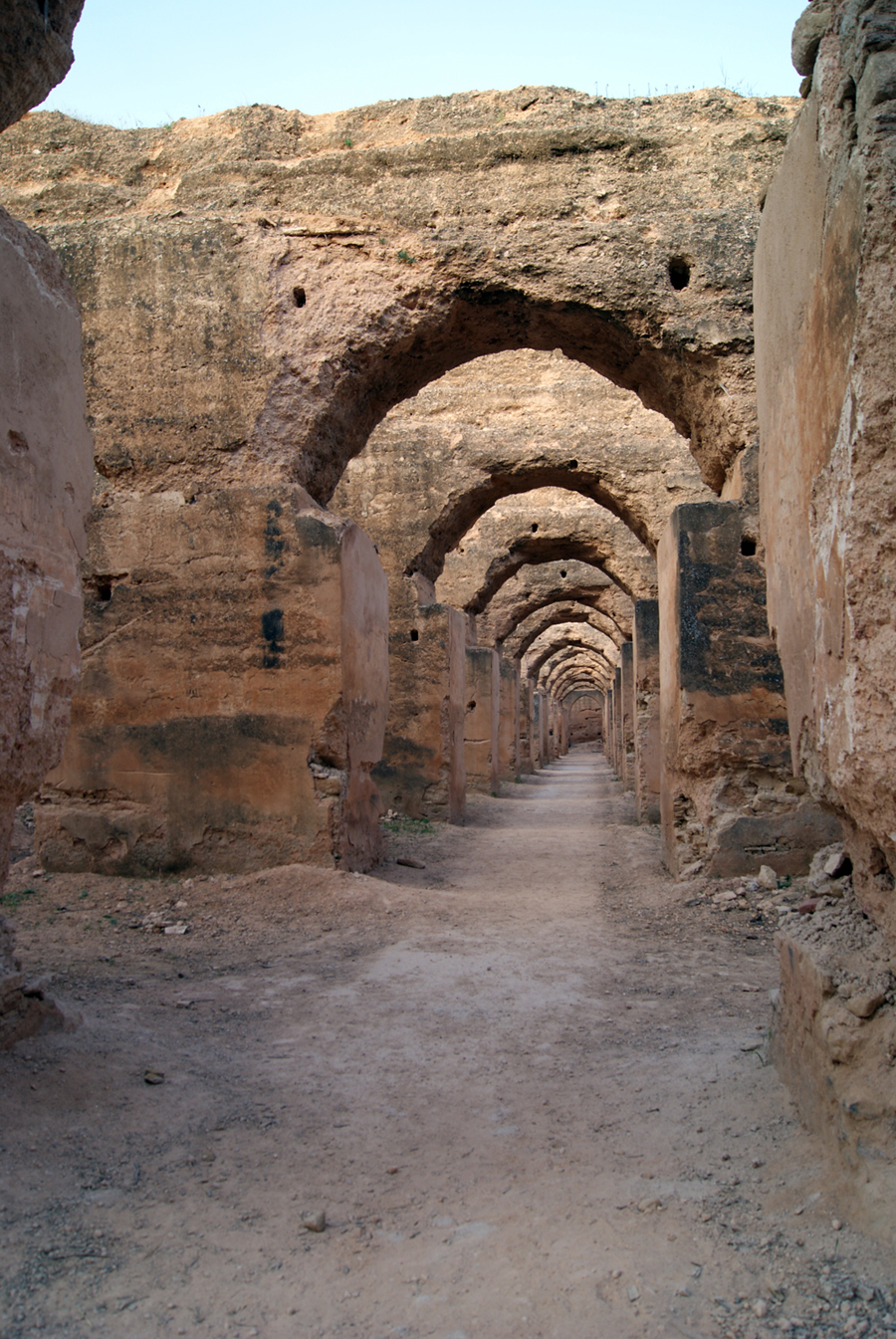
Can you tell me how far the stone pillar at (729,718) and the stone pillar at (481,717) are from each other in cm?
650

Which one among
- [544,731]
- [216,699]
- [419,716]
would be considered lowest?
[544,731]

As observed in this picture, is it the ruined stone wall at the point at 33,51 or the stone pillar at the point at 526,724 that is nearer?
the ruined stone wall at the point at 33,51

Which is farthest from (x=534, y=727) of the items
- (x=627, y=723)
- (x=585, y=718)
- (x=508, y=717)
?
(x=585, y=718)

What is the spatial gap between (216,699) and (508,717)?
449 inches

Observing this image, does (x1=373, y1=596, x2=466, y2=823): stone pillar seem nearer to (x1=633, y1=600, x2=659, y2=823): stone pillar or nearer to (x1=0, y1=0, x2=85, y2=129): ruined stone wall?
(x1=633, y1=600, x2=659, y2=823): stone pillar

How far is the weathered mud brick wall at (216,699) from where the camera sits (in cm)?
538

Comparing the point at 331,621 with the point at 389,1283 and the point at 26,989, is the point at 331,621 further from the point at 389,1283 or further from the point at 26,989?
the point at 389,1283

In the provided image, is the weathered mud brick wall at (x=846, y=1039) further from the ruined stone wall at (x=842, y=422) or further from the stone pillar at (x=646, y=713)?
the stone pillar at (x=646, y=713)

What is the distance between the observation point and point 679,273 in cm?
605

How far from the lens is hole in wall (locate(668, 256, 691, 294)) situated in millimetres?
5969

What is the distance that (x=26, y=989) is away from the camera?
257cm

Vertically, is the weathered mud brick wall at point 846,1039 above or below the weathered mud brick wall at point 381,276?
below

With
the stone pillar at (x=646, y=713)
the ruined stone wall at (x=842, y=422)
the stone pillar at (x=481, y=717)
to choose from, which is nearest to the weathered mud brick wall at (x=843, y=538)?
the ruined stone wall at (x=842, y=422)

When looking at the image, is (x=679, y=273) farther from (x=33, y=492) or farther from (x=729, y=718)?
(x=33, y=492)
